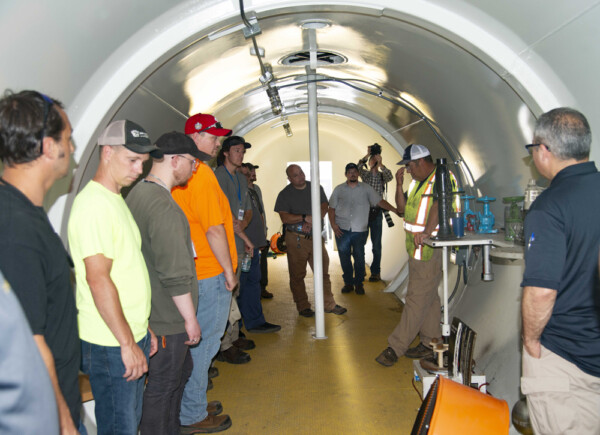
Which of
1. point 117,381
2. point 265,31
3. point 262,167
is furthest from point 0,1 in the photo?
point 262,167

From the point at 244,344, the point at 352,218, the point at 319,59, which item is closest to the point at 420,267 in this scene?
the point at 244,344

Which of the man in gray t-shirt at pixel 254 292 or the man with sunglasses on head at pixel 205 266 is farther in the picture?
the man in gray t-shirt at pixel 254 292

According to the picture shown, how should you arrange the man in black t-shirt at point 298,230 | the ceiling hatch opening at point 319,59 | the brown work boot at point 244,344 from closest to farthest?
the brown work boot at point 244,344 → the ceiling hatch opening at point 319,59 → the man in black t-shirt at point 298,230

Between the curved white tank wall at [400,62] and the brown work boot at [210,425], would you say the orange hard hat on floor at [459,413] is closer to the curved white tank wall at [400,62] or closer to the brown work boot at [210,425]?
the curved white tank wall at [400,62]

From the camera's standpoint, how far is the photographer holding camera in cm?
762

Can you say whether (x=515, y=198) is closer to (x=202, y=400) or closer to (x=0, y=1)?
(x=202, y=400)

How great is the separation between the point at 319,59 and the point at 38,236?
14.7 feet

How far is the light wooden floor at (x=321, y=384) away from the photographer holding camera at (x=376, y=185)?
82.2 inches

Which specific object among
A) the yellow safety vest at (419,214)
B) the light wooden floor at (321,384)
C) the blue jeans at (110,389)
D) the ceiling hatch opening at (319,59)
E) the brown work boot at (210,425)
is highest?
the ceiling hatch opening at (319,59)

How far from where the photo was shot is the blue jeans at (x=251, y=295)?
5125mm

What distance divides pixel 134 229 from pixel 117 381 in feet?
2.04

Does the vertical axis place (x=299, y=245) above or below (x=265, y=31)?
below

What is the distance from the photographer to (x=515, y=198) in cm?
349

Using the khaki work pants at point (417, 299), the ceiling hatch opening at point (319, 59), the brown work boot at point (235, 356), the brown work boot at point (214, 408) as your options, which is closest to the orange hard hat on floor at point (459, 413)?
the brown work boot at point (214, 408)
